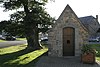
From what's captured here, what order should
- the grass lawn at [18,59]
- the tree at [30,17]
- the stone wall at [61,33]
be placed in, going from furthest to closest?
the tree at [30,17]
the stone wall at [61,33]
the grass lawn at [18,59]

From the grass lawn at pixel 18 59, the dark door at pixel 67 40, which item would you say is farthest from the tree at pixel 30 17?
the dark door at pixel 67 40

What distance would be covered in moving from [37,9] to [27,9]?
4.80 ft

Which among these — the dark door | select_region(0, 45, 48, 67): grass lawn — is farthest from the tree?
the dark door

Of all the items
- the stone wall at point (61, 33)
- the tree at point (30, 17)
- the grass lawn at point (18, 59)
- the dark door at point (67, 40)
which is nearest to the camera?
the grass lawn at point (18, 59)

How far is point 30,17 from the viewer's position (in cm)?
2653

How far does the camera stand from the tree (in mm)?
26828

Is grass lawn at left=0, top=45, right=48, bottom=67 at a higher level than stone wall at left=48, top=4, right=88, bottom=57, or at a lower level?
lower

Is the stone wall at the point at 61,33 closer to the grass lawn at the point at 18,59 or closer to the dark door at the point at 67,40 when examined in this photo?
the dark door at the point at 67,40

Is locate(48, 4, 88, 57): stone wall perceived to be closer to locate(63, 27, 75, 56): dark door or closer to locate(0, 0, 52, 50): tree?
locate(63, 27, 75, 56): dark door

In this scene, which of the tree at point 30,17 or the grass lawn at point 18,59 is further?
the tree at point 30,17

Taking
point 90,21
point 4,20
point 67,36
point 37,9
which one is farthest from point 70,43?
point 90,21

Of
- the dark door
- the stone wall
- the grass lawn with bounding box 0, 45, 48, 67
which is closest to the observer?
the grass lawn with bounding box 0, 45, 48, 67

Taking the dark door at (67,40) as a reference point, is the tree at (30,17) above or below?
above

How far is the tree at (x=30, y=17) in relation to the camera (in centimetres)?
2683
